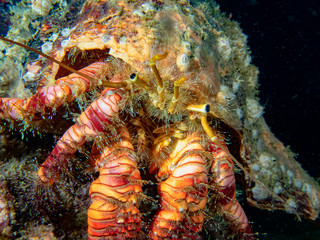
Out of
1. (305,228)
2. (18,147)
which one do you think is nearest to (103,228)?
(18,147)

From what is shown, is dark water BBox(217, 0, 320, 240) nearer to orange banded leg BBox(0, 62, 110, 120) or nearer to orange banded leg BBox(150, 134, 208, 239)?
orange banded leg BBox(150, 134, 208, 239)

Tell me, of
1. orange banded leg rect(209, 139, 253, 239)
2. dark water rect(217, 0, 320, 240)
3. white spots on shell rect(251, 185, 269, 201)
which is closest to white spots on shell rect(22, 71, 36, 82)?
orange banded leg rect(209, 139, 253, 239)

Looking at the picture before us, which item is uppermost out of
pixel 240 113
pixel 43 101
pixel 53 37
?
pixel 240 113

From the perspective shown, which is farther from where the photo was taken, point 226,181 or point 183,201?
point 226,181

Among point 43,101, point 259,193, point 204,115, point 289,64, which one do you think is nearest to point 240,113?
point 204,115

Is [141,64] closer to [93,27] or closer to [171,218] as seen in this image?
[93,27]

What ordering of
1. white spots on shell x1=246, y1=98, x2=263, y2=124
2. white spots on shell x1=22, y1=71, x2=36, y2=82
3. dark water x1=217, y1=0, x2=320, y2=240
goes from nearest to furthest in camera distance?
white spots on shell x1=22, y1=71, x2=36, y2=82
white spots on shell x1=246, y1=98, x2=263, y2=124
dark water x1=217, y1=0, x2=320, y2=240

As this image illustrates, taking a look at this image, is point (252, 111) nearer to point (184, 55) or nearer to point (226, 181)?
point (226, 181)
